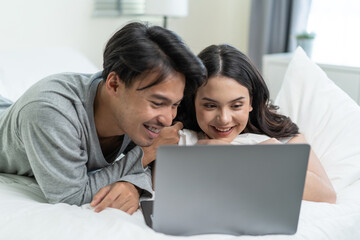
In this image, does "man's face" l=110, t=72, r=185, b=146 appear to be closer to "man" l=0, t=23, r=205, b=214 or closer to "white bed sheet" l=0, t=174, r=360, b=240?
"man" l=0, t=23, r=205, b=214

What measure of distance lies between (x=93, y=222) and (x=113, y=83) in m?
0.39

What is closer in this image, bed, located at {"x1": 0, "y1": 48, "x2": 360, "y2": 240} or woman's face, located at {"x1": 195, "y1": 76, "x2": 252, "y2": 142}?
bed, located at {"x1": 0, "y1": 48, "x2": 360, "y2": 240}

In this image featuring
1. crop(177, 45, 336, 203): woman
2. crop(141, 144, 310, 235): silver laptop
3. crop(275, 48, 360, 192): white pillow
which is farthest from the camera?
crop(275, 48, 360, 192): white pillow

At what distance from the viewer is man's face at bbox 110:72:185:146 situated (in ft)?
3.66

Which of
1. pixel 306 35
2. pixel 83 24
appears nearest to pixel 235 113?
pixel 83 24

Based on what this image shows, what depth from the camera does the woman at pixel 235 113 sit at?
135cm

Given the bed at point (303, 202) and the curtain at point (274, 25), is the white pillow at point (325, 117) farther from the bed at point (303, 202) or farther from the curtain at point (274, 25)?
the curtain at point (274, 25)

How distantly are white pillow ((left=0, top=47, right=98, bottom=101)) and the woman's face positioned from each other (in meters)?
0.89

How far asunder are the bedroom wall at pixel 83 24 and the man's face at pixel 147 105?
142 cm

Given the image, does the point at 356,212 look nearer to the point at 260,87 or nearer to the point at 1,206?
the point at 260,87

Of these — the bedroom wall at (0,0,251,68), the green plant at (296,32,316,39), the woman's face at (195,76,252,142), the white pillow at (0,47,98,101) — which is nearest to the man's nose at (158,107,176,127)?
the woman's face at (195,76,252,142)

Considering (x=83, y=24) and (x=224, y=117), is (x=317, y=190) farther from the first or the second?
(x=83, y=24)

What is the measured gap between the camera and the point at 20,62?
1995 mm

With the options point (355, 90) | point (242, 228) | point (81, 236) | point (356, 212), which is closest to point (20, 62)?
point (81, 236)
